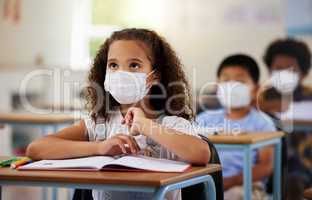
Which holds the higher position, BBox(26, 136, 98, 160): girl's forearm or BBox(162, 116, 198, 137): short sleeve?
BBox(162, 116, 198, 137): short sleeve

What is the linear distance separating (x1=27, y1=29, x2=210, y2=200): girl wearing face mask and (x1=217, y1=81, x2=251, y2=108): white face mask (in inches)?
53.7

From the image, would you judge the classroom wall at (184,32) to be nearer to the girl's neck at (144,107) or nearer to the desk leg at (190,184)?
the girl's neck at (144,107)

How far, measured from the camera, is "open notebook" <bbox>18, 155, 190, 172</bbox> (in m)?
1.68

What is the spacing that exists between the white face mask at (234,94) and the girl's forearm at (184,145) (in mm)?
1777

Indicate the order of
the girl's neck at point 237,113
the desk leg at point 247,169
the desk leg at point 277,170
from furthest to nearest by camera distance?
the girl's neck at point 237,113, the desk leg at point 277,170, the desk leg at point 247,169

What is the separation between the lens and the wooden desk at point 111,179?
4.98 feet

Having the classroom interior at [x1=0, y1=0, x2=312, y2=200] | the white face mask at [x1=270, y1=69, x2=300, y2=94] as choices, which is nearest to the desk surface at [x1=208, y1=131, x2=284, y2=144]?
the white face mask at [x1=270, y1=69, x2=300, y2=94]

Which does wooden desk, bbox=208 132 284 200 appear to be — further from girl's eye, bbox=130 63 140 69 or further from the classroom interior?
the classroom interior

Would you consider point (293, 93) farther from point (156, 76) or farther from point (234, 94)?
point (156, 76)

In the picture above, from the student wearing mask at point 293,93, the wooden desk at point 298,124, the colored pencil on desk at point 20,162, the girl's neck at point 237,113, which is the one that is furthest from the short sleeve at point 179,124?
the student wearing mask at point 293,93

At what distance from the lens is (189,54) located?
612 cm

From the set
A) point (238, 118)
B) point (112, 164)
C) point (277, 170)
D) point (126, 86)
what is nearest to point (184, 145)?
point (112, 164)

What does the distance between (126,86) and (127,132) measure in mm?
138

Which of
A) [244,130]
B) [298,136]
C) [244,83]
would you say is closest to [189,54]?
[298,136]
